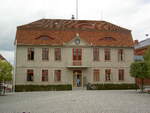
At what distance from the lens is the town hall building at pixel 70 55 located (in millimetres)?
37750

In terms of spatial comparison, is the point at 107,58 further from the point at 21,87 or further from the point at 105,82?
the point at 21,87

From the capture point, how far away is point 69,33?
1575 inches

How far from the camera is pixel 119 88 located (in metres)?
38.2

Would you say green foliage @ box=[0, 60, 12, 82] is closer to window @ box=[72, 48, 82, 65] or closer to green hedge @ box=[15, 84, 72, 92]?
green hedge @ box=[15, 84, 72, 92]

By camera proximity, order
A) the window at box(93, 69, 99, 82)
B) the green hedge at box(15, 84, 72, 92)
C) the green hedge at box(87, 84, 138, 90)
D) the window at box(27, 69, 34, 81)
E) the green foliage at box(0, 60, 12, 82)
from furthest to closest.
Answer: the window at box(93, 69, 99, 82), the window at box(27, 69, 34, 81), the green hedge at box(87, 84, 138, 90), the green hedge at box(15, 84, 72, 92), the green foliage at box(0, 60, 12, 82)

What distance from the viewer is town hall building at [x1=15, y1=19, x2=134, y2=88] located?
1486 inches

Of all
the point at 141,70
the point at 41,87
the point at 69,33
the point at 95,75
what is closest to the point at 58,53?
the point at 69,33

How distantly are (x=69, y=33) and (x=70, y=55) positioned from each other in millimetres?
Result: 3833

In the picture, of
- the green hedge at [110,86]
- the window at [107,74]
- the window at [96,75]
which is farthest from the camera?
the window at [107,74]

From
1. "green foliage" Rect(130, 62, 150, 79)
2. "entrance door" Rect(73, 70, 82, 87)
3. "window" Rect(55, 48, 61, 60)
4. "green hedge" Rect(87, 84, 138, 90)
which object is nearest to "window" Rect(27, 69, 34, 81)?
"window" Rect(55, 48, 61, 60)

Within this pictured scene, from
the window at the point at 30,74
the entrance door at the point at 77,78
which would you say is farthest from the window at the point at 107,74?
the window at the point at 30,74

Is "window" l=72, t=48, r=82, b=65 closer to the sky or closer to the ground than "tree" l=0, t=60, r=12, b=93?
closer to the sky

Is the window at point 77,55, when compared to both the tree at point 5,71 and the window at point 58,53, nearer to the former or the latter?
the window at point 58,53

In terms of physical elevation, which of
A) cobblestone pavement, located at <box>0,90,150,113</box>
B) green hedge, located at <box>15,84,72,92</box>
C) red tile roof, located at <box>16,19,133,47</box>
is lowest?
cobblestone pavement, located at <box>0,90,150,113</box>
